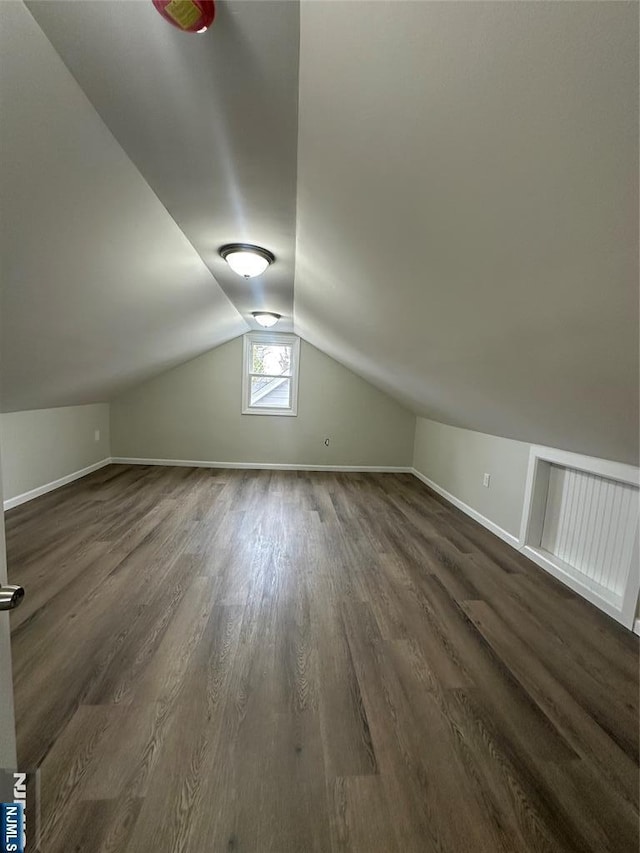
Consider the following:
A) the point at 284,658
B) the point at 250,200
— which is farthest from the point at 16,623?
the point at 250,200

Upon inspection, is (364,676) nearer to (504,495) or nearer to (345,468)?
(504,495)

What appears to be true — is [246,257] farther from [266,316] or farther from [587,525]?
[587,525]

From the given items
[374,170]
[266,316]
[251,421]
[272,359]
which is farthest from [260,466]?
[374,170]

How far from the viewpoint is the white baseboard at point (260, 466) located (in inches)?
204

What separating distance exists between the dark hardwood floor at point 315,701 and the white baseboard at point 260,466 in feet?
8.16

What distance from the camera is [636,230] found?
0.78m

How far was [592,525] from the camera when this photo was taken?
7.82 feet

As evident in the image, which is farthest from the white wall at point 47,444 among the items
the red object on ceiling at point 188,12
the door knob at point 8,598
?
the red object on ceiling at point 188,12

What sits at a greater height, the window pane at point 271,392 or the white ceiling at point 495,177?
the white ceiling at point 495,177

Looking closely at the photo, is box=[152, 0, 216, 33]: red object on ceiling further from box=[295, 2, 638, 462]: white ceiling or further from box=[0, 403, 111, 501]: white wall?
box=[0, 403, 111, 501]: white wall

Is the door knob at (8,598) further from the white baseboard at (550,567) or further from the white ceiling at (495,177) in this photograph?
the white baseboard at (550,567)

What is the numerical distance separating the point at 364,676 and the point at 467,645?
23.6 inches

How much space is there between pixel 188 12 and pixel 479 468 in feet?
12.2

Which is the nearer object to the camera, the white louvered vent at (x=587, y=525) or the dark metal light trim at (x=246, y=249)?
the white louvered vent at (x=587, y=525)
